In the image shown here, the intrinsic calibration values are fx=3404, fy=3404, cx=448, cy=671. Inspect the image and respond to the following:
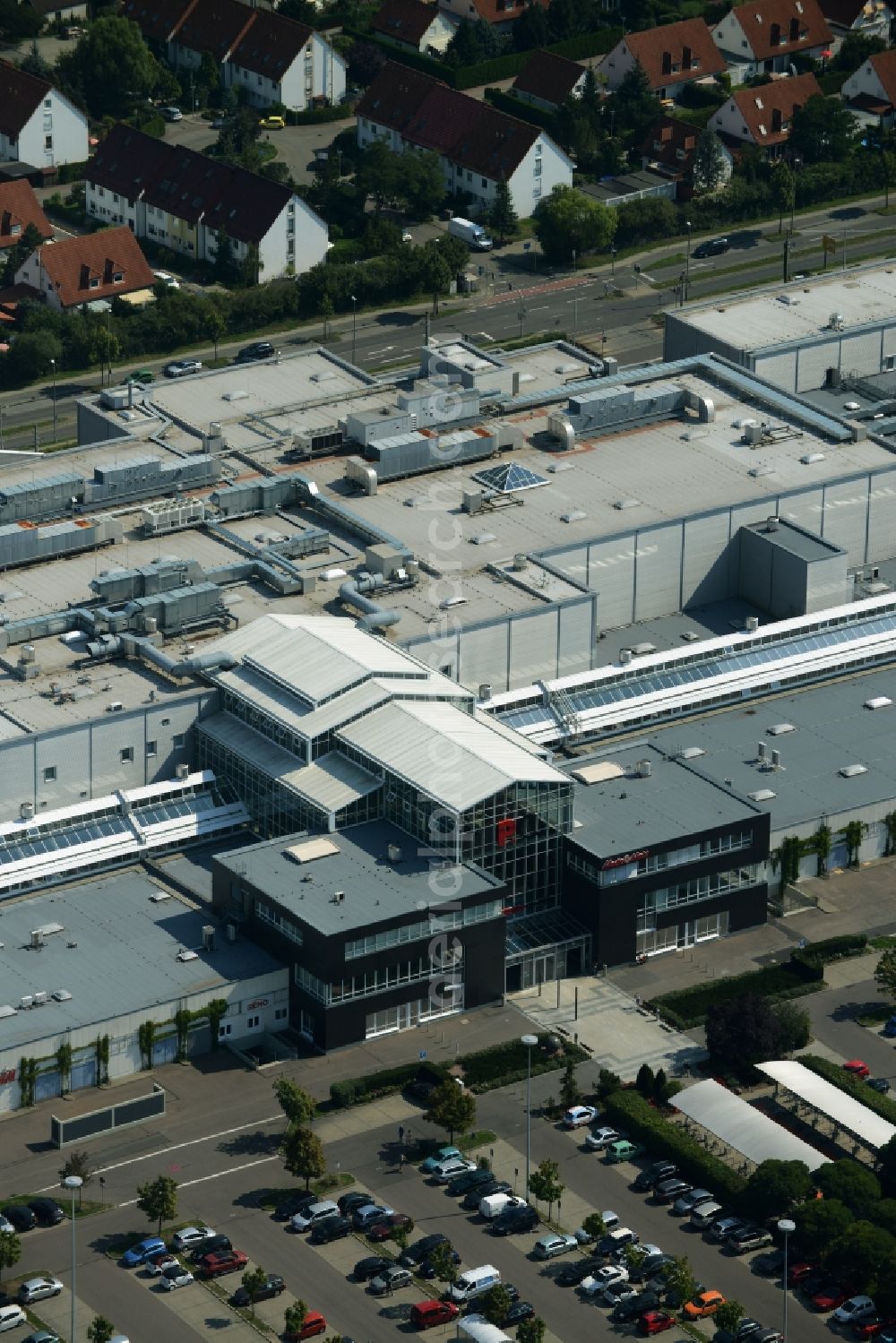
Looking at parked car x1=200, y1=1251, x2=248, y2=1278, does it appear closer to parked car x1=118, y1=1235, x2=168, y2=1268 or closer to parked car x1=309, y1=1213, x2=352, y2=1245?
parked car x1=118, y1=1235, x2=168, y2=1268

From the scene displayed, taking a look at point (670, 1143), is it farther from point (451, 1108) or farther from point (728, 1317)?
point (728, 1317)

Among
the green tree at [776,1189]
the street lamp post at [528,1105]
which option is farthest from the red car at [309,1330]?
the green tree at [776,1189]

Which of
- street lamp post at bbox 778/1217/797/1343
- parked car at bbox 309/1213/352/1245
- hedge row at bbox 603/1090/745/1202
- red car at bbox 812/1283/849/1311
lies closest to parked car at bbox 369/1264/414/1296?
parked car at bbox 309/1213/352/1245

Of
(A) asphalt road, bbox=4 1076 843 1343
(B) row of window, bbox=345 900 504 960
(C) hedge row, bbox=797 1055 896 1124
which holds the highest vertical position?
(B) row of window, bbox=345 900 504 960

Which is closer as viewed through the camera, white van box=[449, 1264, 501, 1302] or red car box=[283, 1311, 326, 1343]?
red car box=[283, 1311, 326, 1343]

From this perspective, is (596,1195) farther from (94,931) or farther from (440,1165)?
(94,931)

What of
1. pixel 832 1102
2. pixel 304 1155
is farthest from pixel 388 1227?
pixel 832 1102

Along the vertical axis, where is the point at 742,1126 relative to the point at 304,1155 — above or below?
below
